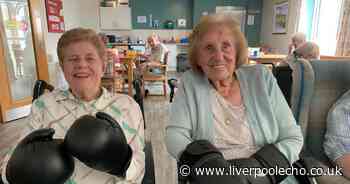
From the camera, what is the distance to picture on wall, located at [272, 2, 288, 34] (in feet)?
19.5

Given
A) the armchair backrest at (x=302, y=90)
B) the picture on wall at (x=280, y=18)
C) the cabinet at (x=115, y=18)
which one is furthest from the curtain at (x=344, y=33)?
the cabinet at (x=115, y=18)

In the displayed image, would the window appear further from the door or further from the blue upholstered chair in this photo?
the door

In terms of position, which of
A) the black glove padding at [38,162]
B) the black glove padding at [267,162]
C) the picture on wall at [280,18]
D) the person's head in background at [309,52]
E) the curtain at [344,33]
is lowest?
the black glove padding at [267,162]

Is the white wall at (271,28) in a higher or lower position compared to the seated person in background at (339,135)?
higher

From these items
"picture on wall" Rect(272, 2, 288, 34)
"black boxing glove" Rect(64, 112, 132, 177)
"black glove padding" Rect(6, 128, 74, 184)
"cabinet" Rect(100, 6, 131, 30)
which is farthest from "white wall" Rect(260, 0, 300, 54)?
"black glove padding" Rect(6, 128, 74, 184)

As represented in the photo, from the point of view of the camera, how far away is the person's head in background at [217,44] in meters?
1.06

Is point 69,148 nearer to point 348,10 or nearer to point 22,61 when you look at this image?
point 22,61

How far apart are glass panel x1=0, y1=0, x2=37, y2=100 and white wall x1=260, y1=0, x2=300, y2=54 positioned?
517cm

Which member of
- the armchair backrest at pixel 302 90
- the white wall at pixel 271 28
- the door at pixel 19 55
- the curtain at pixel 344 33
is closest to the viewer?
the armchair backrest at pixel 302 90

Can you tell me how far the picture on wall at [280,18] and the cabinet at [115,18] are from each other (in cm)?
426

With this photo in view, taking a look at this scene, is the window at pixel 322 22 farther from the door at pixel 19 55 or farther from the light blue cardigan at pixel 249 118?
the door at pixel 19 55

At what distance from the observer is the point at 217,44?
1.06m

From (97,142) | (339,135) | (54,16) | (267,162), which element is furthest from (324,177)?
(54,16)

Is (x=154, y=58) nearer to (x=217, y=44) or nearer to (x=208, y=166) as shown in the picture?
(x=217, y=44)
